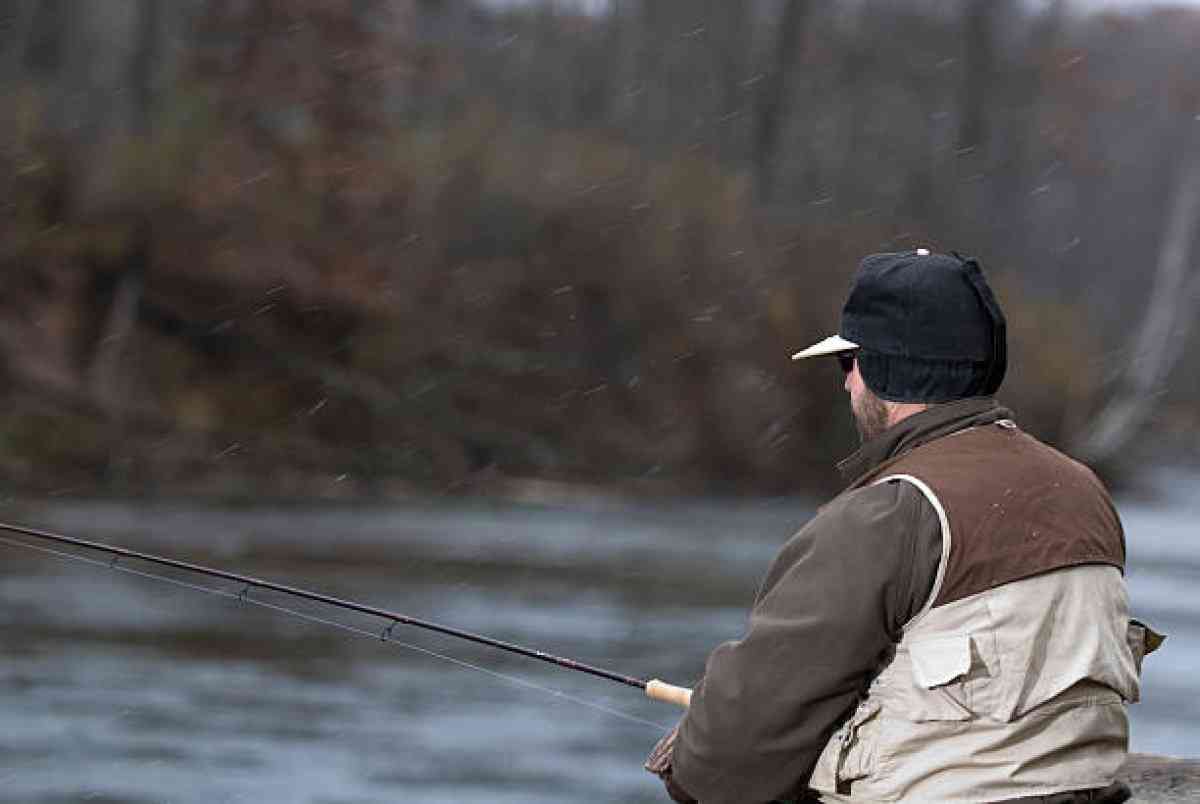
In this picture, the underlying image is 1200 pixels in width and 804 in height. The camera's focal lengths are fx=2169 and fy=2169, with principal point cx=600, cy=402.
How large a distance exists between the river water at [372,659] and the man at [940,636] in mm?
2080

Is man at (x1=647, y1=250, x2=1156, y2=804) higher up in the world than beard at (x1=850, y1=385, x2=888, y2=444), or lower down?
lower down

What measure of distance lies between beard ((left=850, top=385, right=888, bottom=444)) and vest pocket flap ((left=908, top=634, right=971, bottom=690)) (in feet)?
1.06

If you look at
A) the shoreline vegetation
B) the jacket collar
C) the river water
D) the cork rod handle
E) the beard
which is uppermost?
the shoreline vegetation

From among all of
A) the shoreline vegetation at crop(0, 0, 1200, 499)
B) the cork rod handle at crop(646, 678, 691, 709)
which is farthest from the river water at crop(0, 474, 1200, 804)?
the shoreline vegetation at crop(0, 0, 1200, 499)

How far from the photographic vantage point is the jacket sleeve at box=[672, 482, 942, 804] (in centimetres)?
239

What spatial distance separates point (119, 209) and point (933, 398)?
2012 centimetres

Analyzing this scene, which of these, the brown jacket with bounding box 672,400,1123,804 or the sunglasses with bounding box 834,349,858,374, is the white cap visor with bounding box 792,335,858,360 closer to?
the sunglasses with bounding box 834,349,858,374

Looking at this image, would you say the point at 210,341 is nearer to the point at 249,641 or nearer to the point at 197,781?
the point at 249,641

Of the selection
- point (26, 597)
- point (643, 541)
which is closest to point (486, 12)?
point (643, 541)

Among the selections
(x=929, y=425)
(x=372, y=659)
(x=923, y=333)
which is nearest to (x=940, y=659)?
(x=929, y=425)

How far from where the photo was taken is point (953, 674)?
7.84 ft

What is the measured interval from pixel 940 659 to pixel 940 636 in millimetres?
25

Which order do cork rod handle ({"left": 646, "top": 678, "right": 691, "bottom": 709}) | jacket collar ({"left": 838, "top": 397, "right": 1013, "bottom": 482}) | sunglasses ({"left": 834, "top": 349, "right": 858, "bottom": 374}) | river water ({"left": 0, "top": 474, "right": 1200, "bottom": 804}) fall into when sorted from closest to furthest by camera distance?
jacket collar ({"left": 838, "top": 397, "right": 1013, "bottom": 482}) → sunglasses ({"left": 834, "top": 349, "right": 858, "bottom": 374}) → cork rod handle ({"left": 646, "top": 678, "right": 691, "bottom": 709}) → river water ({"left": 0, "top": 474, "right": 1200, "bottom": 804})

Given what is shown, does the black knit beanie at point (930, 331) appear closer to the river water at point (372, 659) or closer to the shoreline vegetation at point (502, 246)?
the river water at point (372, 659)
